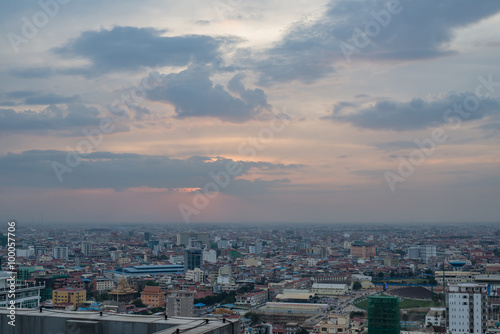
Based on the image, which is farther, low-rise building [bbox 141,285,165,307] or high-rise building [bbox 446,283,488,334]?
low-rise building [bbox 141,285,165,307]

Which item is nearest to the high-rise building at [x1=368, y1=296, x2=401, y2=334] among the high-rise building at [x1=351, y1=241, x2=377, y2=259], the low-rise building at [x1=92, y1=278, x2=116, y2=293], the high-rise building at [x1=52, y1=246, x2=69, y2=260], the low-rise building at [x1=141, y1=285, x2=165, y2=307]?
the low-rise building at [x1=141, y1=285, x2=165, y2=307]

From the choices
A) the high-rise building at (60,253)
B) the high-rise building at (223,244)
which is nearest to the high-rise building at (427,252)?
the high-rise building at (223,244)

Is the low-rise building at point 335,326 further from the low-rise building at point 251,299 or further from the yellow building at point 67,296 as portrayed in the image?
the yellow building at point 67,296

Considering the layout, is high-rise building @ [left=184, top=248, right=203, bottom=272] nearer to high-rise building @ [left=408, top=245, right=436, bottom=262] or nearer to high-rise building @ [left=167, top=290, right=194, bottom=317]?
high-rise building @ [left=167, top=290, right=194, bottom=317]

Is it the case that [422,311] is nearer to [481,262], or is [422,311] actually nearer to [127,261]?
[481,262]

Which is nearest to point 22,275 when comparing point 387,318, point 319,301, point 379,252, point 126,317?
point 319,301

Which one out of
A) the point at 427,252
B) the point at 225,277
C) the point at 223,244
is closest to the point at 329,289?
the point at 225,277
